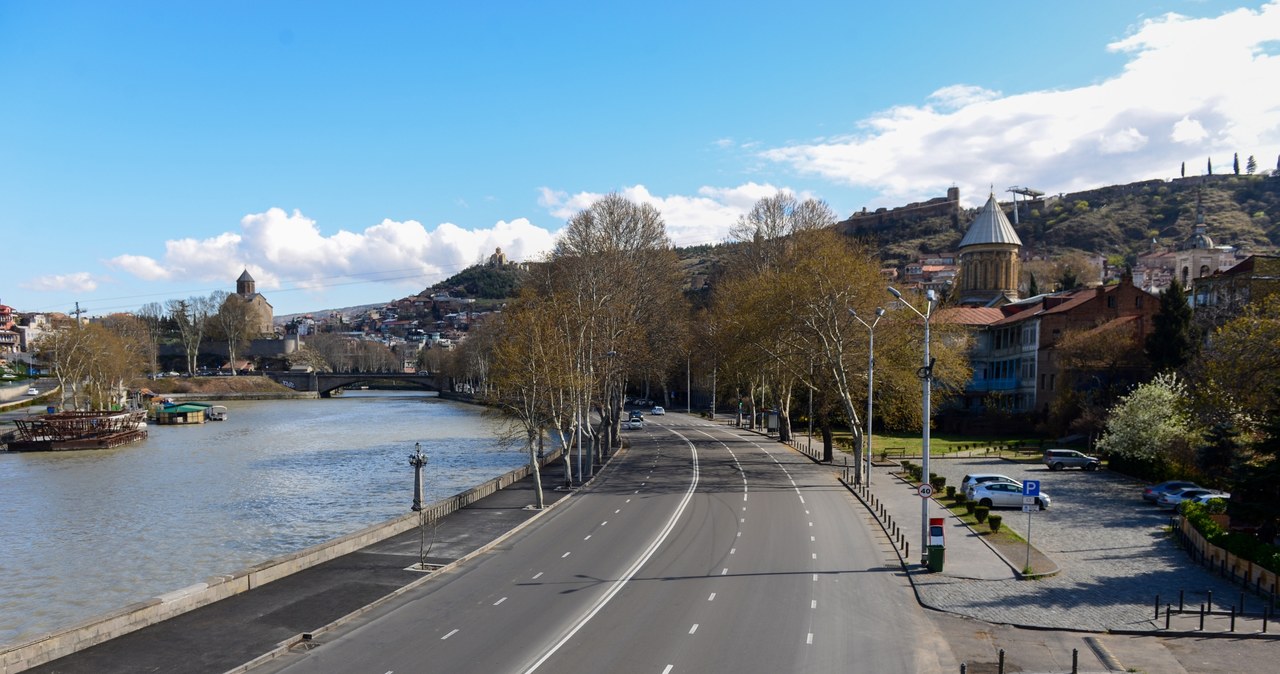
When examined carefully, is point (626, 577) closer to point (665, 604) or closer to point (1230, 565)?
point (665, 604)

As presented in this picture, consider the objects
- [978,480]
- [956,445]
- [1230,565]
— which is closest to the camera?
[1230,565]

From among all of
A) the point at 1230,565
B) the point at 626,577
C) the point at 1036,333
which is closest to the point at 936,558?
the point at 1230,565

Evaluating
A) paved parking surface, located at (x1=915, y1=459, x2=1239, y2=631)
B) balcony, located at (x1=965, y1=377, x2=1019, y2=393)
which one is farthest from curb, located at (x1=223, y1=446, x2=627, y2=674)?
balcony, located at (x1=965, y1=377, x2=1019, y2=393)

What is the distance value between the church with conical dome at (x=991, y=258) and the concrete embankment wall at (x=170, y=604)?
85.2 meters

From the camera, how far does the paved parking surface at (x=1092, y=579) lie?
19.8m

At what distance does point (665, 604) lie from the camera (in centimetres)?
2006

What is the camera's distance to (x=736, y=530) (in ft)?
96.9

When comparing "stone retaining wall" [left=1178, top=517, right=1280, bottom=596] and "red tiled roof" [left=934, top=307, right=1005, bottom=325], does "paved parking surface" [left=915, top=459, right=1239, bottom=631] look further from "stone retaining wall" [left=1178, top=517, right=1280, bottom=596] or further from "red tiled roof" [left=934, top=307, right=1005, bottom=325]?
"red tiled roof" [left=934, top=307, right=1005, bottom=325]

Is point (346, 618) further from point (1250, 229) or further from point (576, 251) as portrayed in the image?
point (1250, 229)

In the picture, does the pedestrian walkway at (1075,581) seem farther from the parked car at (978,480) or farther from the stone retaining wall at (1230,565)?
the parked car at (978,480)

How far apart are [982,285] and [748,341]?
60.6 metres

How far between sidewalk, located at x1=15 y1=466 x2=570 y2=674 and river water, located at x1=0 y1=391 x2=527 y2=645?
635cm

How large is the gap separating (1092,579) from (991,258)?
82.7 m

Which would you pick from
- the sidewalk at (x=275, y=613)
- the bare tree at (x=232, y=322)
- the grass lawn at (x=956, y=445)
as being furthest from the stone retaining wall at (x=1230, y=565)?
the bare tree at (x=232, y=322)
